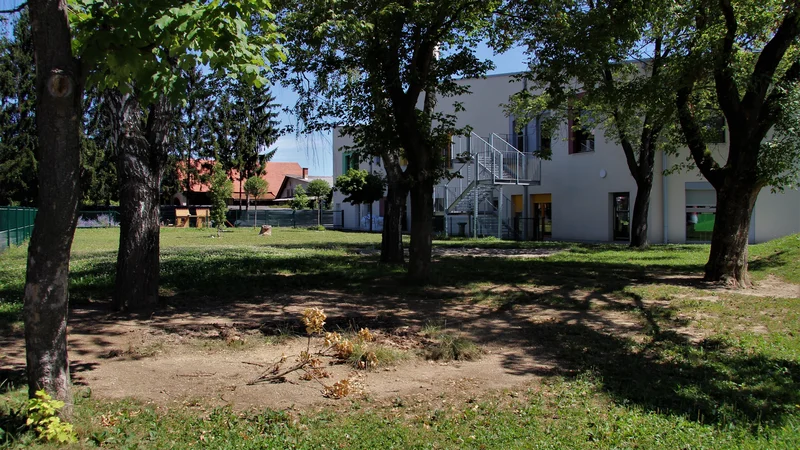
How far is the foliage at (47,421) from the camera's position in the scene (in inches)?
150

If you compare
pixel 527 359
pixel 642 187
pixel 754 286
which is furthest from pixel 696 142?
pixel 642 187

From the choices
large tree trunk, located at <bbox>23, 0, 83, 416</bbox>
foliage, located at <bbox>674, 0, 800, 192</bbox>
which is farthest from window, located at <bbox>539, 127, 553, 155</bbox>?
large tree trunk, located at <bbox>23, 0, 83, 416</bbox>

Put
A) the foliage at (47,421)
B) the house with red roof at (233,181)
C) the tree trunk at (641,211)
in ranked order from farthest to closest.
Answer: the house with red roof at (233,181), the tree trunk at (641,211), the foliage at (47,421)

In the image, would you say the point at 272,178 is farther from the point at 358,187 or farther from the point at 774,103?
the point at 774,103

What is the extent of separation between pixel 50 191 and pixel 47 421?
4.90ft

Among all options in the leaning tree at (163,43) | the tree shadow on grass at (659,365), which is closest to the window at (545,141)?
the tree shadow on grass at (659,365)

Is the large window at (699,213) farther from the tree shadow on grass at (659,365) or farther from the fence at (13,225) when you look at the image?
the fence at (13,225)

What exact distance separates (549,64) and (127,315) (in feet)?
27.9

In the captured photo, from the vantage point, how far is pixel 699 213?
24484 mm

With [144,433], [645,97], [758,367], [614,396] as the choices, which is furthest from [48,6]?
[645,97]

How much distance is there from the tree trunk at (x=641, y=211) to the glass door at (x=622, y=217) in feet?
15.2

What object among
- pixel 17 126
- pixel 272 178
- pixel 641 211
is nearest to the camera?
pixel 641 211

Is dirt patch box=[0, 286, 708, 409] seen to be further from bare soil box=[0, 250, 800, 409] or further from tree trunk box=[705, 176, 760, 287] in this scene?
tree trunk box=[705, 176, 760, 287]

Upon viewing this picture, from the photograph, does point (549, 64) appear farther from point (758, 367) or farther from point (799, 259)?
point (799, 259)
